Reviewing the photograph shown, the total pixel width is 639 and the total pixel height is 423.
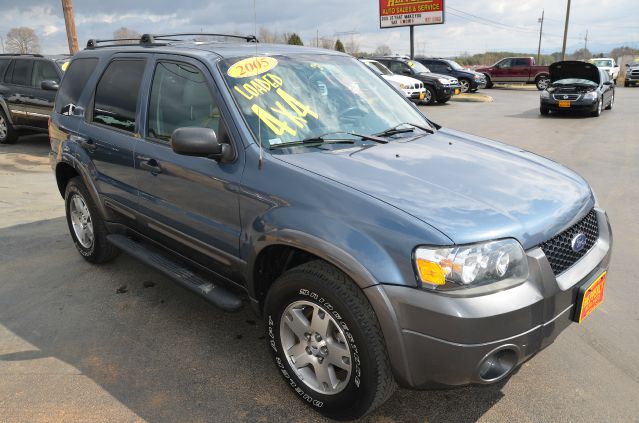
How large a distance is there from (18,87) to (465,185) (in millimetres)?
10977

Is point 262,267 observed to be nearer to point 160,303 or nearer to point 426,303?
point 426,303

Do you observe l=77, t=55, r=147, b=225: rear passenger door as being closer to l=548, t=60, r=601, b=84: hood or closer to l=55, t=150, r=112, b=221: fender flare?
l=55, t=150, r=112, b=221: fender flare

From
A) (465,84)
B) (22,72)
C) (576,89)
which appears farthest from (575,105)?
(22,72)

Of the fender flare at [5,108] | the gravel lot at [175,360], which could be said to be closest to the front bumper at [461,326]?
the gravel lot at [175,360]

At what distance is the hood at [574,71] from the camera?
1591 cm

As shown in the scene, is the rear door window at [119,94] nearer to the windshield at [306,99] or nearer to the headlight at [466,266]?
the windshield at [306,99]

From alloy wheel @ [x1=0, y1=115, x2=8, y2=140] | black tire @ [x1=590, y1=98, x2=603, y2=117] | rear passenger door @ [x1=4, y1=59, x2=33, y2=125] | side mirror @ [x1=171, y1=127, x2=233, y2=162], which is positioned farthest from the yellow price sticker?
black tire @ [x1=590, y1=98, x2=603, y2=117]

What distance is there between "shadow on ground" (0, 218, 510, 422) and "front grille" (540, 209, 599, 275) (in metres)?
0.84

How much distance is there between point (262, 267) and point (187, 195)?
2.31 ft

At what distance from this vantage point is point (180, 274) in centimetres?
335

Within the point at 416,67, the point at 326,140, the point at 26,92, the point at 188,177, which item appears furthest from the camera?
the point at 416,67

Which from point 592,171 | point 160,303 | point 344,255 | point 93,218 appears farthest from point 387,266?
point 592,171

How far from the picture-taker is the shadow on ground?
107 inches

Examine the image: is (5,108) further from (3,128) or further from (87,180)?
(87,180)
